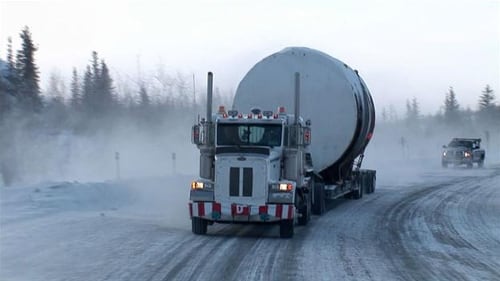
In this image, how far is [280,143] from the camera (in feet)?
52.3

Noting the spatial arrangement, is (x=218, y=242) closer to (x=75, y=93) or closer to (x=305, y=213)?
(x=305, y=213)

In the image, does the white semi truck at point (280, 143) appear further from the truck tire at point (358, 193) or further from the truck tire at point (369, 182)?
the truck tire at point (369, 182)

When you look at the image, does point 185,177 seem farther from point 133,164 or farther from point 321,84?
point 133,164

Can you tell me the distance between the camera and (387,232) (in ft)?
52.7

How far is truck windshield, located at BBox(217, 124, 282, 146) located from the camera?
52.1 feet

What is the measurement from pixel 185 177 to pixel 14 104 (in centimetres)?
1994

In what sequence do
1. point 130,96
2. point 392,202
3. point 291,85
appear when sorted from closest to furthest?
point 291,85 → point 392,202 → point 130,96

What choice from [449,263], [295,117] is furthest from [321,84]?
[449,263]

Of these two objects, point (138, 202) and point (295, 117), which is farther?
point (138, 202)

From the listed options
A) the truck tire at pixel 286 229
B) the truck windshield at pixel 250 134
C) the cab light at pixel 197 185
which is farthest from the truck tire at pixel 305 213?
the cab light at pixel 197 185

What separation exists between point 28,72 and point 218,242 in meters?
38.8

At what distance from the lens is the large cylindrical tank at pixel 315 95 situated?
20.4 m

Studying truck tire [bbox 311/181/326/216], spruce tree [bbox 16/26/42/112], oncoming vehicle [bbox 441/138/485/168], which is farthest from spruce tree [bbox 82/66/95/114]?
truck tire [bbox 311/181/326/216]

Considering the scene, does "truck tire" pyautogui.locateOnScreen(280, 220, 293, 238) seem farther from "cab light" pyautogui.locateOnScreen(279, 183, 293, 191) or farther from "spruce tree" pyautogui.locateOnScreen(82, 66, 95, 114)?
"spruce tree" pyautogui.locateOnScreen(82, 66, 95, 114)
